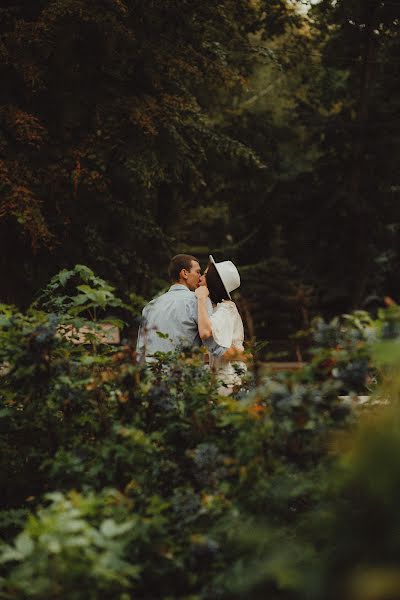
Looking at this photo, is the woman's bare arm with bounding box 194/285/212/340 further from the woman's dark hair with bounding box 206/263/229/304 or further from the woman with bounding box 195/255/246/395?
the woman's dark hair with bounding box 206/263/229/304

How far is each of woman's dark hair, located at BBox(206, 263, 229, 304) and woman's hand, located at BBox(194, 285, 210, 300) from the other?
43 millimetres

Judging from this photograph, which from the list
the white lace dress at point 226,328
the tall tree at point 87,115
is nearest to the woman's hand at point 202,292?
the white lace dress at point 226,328

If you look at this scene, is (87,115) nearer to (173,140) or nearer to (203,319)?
(173,140)

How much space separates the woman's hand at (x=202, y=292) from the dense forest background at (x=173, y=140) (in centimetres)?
105

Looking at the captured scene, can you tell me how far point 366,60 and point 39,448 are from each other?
1737 centimetres

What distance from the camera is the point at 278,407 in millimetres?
3367

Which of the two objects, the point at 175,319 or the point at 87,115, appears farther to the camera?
the point at 87,115

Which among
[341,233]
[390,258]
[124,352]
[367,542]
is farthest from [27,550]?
[390,258]

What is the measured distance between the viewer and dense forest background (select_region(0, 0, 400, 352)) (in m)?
12.0

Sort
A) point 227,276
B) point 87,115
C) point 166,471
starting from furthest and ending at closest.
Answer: point 87,115
point 227,276
point 166,471

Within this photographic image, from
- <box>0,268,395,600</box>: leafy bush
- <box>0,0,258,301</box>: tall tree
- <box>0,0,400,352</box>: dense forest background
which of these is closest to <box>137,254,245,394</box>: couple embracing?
<box>0,0,400,352</box>: dense forest background

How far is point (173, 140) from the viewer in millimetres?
13648

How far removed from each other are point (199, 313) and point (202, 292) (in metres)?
0.32

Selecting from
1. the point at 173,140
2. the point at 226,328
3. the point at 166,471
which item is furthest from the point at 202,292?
the point at 173,140
